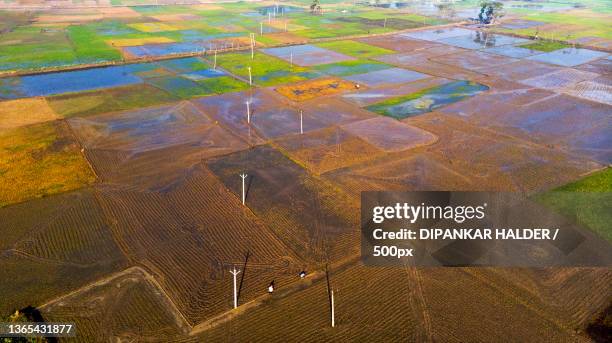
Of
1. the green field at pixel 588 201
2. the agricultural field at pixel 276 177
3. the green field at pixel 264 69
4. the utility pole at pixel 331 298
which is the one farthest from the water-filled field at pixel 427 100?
the utility pole at pixel 331 298

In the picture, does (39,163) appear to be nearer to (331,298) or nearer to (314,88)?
(331,298)

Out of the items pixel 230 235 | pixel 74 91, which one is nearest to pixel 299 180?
pixel 230 235

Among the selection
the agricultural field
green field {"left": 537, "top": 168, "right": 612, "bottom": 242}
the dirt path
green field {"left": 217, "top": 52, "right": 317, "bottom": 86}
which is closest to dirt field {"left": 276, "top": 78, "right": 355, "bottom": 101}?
the agricultural field

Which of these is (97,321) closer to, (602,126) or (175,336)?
(175,336)

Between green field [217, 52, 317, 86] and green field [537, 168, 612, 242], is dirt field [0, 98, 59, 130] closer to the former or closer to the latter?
green field [217, 52, 317, 86]

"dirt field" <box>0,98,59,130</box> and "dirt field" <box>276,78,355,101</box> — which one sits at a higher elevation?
"dirt field" <box>276,78,355,101</box>
